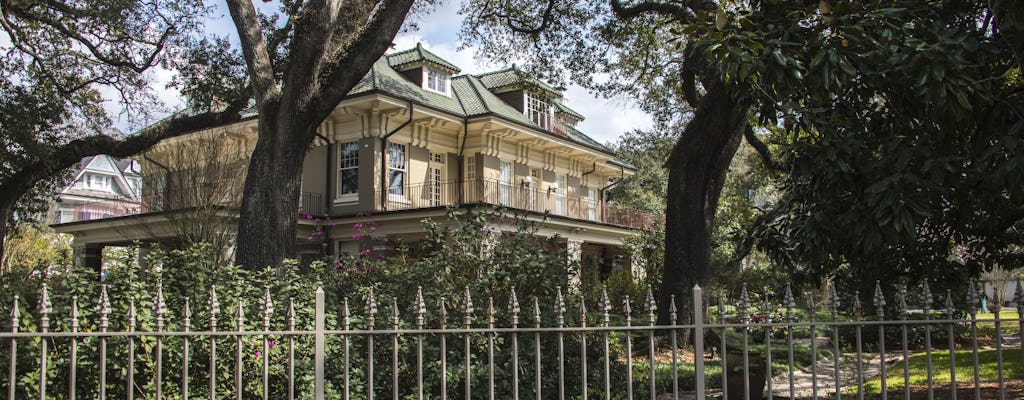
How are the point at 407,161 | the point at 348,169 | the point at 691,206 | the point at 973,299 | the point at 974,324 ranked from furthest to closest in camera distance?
the point at 407,161
the point at 348,169
the point at 691,206
the point at 973,299
the point at 974,324

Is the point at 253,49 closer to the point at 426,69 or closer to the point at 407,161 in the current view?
the point at 407,161

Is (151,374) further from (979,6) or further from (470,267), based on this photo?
(979,6)

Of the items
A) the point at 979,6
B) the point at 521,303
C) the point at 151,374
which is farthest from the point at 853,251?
the point at 151,374

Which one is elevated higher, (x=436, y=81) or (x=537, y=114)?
(x=436, y=81)

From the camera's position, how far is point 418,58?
25422 millimetres

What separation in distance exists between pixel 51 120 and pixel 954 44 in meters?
16.7

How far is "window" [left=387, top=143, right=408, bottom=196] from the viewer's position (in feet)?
76.6

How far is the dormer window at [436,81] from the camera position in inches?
1016

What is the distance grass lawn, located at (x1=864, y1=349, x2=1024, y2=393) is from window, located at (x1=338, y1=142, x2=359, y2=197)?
15.7 m

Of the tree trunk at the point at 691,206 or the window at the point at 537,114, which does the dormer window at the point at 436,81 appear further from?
the tree trunk at the point at 691,206

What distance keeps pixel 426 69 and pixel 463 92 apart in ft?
9.75

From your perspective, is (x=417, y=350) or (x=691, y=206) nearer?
(x=417, y=350)

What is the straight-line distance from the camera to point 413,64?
25.7 meters

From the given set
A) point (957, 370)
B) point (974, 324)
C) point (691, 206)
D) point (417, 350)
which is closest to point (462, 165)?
point (691, 206)
